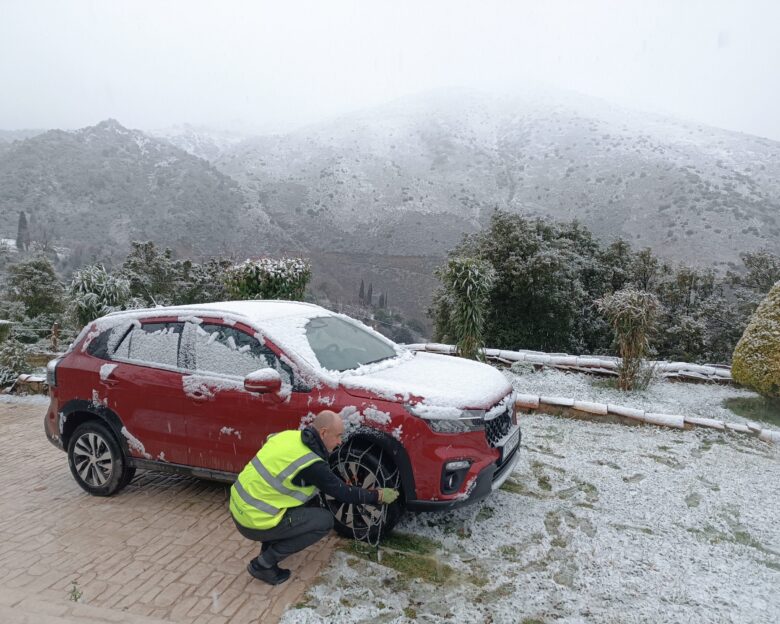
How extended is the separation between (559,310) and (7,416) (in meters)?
14.2

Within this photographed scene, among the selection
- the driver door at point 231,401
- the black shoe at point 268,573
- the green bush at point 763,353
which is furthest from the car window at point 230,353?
the green bush at point 763,353

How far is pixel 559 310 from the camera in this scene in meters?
16.9

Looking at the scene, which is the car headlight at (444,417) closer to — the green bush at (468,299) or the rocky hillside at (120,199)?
the green bush at (468,299)

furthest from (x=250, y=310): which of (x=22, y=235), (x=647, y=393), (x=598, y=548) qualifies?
(x=22, y=235)

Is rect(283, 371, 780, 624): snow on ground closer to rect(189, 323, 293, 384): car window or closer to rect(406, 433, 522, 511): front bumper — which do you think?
rect(406, 433, 522, 511): front bumper

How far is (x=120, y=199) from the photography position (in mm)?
85875

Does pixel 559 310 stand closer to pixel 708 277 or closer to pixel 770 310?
pixel 708 277

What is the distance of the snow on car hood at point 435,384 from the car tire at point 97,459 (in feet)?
7.40

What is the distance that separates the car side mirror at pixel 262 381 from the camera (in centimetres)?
393

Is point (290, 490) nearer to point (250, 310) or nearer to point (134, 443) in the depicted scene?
point (250, 310)

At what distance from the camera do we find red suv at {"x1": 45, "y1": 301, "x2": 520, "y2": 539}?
378 centimetres

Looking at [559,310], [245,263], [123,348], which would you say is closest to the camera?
[123,348]

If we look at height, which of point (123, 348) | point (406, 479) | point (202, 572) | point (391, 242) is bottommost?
point (391, 242)

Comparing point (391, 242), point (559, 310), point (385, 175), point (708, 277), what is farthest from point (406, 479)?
point (385, 175)
